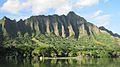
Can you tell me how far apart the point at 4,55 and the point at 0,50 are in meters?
4.54

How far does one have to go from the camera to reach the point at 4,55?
7776 inches

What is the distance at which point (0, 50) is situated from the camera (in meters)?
198
